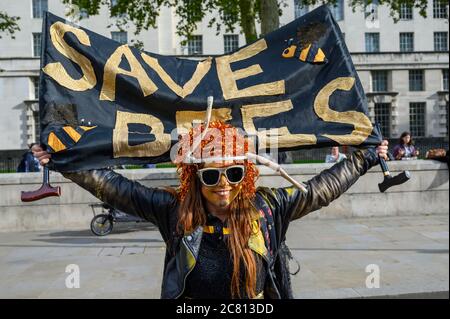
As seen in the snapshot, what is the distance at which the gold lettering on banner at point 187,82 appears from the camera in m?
3.81

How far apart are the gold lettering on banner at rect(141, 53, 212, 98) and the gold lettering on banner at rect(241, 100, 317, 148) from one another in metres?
0.42

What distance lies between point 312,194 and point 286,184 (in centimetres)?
918

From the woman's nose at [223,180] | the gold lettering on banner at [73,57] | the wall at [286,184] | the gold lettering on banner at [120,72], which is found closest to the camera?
the woman's nose at [223,180]


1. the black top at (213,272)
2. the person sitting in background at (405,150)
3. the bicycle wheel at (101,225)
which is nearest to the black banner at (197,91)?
the black top at (213,272)

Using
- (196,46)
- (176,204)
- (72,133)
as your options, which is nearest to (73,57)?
(72,133)

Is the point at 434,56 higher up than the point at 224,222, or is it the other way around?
the point at 434,56

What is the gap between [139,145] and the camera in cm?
347

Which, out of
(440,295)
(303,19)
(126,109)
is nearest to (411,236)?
(440,295)

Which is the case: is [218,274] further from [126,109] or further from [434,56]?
[434,56]

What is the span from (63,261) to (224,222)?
21.7ft

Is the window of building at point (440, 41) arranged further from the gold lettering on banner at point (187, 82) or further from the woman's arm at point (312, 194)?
the woman's arm at point (312, 194)

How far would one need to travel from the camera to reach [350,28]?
49.5 metres

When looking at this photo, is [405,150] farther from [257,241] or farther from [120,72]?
[257,241]

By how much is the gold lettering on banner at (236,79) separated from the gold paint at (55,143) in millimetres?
1266
